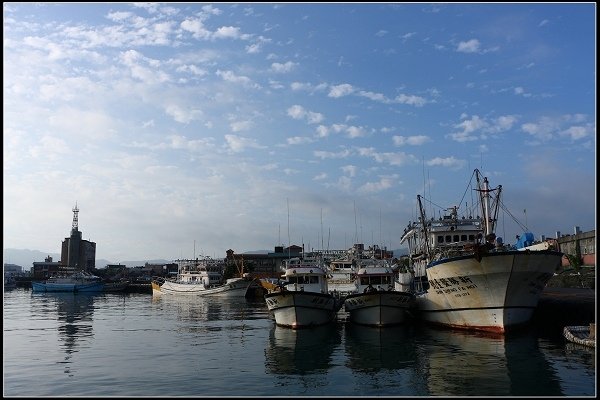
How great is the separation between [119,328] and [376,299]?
811 inches

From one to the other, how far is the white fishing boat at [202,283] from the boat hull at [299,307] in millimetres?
45696

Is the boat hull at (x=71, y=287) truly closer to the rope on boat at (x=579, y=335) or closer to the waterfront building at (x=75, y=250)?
the waterfront building at (x=75, y=250)

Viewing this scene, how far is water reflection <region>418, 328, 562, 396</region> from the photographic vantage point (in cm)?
1781

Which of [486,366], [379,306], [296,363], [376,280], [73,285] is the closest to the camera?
[486,366]

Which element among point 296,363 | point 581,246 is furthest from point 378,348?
point 581,246

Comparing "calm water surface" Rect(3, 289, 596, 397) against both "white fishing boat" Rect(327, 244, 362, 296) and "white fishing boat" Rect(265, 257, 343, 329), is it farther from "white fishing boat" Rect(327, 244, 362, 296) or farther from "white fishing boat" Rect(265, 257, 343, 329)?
"white fishing boat" Rect(327, 244, 362, 296)

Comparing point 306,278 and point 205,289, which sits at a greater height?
point 306,278

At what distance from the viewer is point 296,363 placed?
928 inches

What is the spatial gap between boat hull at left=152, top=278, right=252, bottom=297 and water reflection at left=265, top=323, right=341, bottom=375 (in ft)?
147

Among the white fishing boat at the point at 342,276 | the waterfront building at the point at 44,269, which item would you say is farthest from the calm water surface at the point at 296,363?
the waterfront building at the point at 44,269

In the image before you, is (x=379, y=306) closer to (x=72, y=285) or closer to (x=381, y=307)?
(x=381, y=307)

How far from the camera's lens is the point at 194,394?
17719mm

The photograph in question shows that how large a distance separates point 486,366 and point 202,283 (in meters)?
72.6

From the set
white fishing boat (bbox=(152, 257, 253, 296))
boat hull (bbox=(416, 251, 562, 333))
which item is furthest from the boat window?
white fishing boat (bbox=(152, 257, 253, 296))
